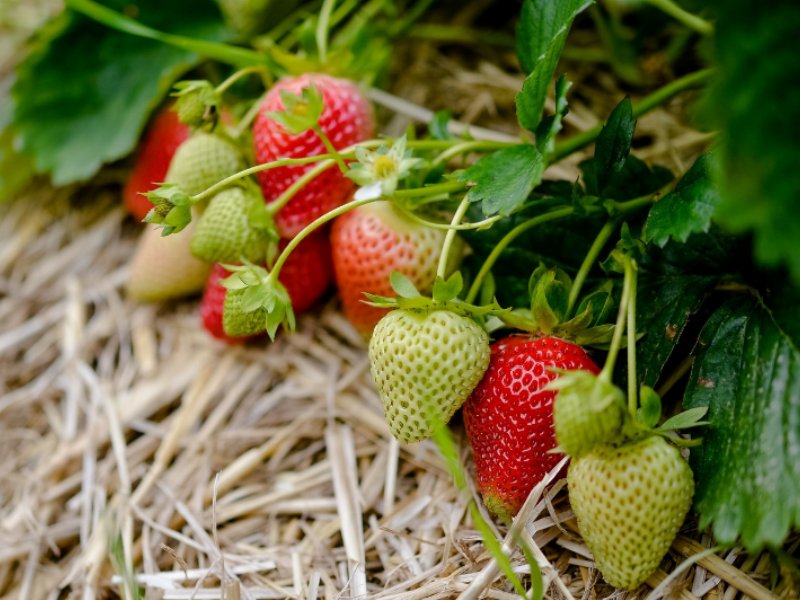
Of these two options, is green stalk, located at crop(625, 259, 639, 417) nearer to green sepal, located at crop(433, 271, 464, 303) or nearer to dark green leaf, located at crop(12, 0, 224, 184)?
green sepal, located at crop(433, 271, 464, 303)

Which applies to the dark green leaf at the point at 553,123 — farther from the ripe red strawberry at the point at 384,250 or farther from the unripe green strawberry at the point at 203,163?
the unripe green strawberry at the point at 203,163

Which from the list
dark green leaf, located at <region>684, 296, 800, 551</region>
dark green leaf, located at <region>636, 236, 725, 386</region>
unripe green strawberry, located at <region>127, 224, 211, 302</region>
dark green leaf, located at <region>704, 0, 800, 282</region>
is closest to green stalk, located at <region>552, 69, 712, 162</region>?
dark green leaf, located at <region>636, 236, 725, 386</region>

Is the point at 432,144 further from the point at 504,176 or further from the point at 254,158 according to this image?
the point at 254,158

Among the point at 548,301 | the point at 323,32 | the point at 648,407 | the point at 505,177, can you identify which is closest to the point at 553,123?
the point at 505,177

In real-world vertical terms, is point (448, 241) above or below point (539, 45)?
below

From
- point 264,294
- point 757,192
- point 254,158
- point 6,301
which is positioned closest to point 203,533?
point 264,294

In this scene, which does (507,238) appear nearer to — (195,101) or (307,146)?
(307,146)
